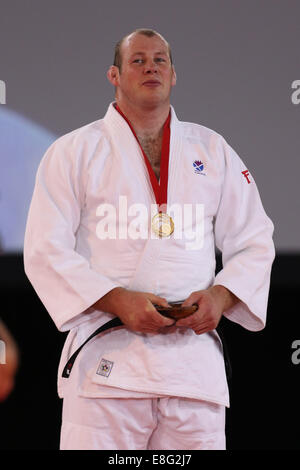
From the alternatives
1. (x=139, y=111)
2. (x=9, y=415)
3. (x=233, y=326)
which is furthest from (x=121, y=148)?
(x=9, y=415)

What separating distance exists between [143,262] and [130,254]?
5 cm

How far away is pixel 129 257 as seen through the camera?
6.11ft

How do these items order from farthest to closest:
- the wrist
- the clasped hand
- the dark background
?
1. the dark background
2. the wrist
3. the clasped hand

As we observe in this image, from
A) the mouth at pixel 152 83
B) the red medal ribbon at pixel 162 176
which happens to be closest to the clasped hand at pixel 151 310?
the red medal ribbon at pixel 162 176

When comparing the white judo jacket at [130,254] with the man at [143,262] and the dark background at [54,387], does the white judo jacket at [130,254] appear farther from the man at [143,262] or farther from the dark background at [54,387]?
the dark background at [54,387]

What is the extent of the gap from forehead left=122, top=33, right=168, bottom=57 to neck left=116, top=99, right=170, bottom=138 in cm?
16

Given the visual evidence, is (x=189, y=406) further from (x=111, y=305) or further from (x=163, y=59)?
(x=163, y=59)

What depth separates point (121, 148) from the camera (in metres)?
1.95

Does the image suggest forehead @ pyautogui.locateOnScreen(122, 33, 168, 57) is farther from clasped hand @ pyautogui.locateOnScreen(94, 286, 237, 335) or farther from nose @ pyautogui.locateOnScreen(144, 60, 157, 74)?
clasped hand @ pyautogui.locateOnScreen(94, 286, 237, 335)

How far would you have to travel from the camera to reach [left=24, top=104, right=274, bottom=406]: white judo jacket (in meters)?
1.80

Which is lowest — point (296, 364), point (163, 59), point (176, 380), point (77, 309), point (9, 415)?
point (9, 415)

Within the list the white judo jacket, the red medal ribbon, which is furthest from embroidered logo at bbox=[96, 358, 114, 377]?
the red medal ribbon

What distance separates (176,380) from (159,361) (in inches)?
2.7

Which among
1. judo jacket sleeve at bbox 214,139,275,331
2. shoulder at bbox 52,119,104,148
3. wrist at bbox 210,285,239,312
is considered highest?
shoulder at bbox 52,119,104,148
